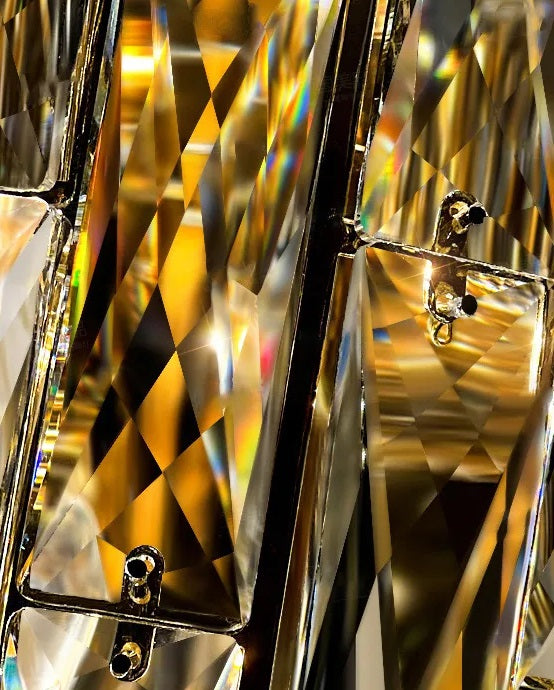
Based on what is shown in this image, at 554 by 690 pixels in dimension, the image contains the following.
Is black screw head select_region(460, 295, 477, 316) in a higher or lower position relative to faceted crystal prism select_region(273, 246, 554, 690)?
higher

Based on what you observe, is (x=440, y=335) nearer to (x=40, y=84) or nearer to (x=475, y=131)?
(x=475, y=131)

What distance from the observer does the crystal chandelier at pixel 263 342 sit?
1.36ft

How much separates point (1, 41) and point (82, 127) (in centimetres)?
6

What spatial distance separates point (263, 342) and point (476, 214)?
0.41 feet

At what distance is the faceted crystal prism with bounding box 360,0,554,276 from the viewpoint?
0.43 metres

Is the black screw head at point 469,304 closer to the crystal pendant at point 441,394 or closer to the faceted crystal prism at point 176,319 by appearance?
the crystal pendant at point 441,394

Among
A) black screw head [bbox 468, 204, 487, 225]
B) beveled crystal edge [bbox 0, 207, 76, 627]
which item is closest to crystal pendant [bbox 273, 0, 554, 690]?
black screw head [bbox 468, 204, 487, 225]

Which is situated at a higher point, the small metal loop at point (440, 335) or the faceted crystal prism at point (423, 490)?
the small metal loop at point (440, 335)

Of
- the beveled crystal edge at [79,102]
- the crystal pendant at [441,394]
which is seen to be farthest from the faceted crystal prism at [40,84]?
the crystal pendant at [441,394]

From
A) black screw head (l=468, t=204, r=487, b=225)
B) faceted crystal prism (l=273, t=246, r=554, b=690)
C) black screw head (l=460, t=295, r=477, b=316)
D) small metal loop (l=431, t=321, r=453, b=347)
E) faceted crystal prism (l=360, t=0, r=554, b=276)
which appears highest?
faceted crystal prism (l=360, t=0, r=554, b=276)

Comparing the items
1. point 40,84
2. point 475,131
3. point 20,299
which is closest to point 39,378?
point 20,299

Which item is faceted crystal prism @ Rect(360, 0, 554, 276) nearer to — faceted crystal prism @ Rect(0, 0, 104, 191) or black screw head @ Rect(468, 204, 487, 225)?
black screw head @ Rect(468, 204, 487, 225)

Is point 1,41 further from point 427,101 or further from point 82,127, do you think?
point 427,101

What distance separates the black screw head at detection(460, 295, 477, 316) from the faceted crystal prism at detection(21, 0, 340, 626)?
10cm
